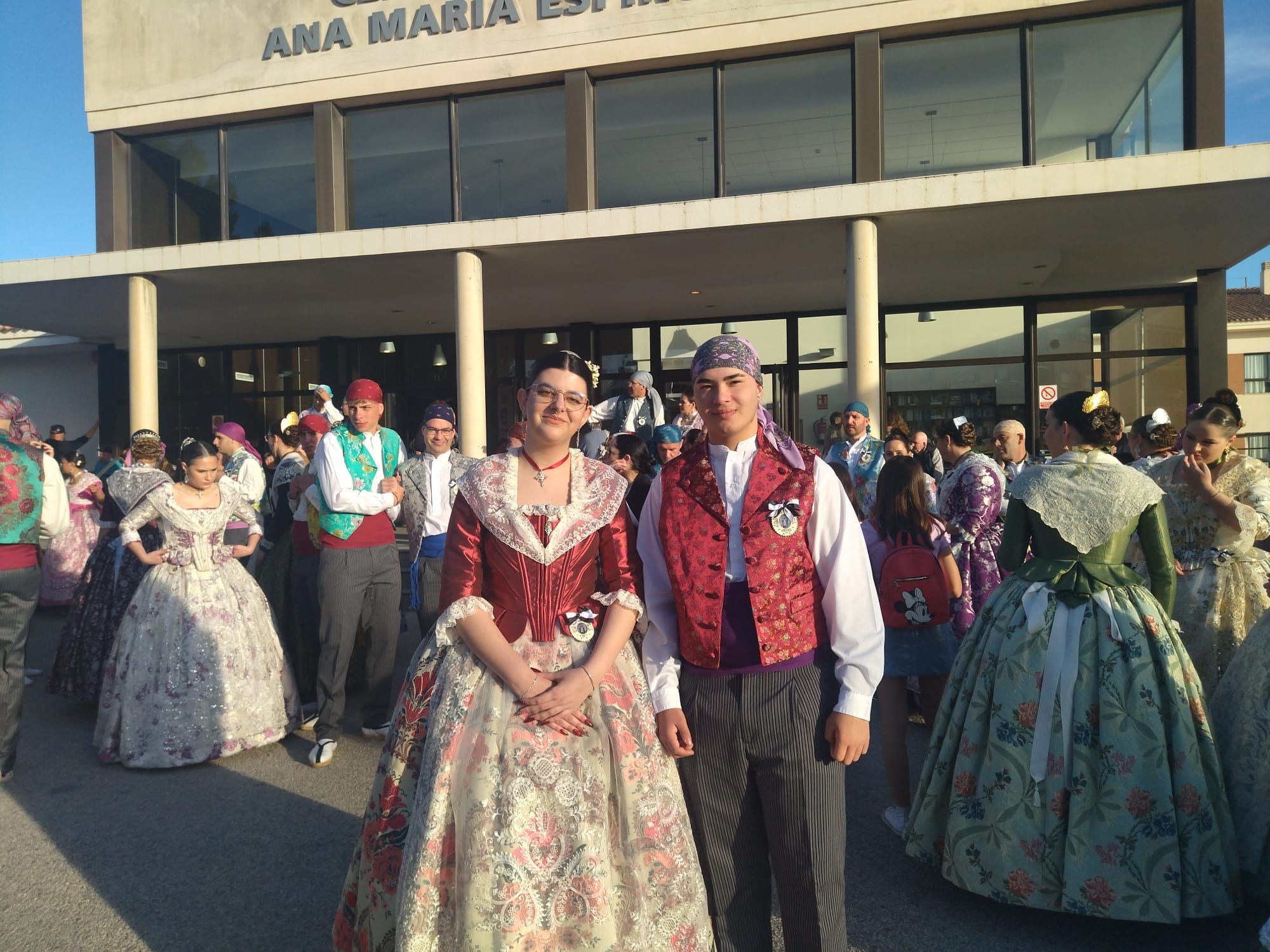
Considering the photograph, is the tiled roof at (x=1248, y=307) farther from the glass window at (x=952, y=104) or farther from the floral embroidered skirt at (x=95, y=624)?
the floral embroidered skirt at (x=95, y=624)

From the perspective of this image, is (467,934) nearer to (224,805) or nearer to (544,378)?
(544,378)

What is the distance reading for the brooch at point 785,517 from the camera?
2266 millimetres

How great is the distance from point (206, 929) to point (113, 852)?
956 millimetres

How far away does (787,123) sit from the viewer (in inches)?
440

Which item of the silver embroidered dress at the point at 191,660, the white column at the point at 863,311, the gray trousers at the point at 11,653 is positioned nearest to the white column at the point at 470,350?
the white column at the point at 863,311

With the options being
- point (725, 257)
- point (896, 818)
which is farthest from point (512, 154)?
point (896, 818)

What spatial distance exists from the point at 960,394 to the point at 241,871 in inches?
519

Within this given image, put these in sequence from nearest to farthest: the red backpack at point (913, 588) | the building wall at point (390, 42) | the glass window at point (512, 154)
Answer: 1. the red backpack at point (913, 588)
2. the building wall at point (390, 42)
3. the glass window at point (512, 154)

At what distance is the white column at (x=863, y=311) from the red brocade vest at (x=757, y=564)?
26.8ft

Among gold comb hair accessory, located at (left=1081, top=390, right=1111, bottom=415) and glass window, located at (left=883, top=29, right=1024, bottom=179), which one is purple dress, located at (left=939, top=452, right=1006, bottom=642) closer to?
gold comb hair accessory, located at (left=1081, top=390, right=1111, bottom=415)

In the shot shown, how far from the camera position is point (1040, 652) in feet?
10.2

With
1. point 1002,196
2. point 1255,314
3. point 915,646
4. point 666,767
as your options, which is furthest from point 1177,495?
point 1255,314

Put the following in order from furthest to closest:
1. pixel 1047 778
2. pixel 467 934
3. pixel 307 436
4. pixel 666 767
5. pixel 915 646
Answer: pixel 307 436, pixel 915 646, pixel 1047 778, pixel 666 767, pixel 467 934

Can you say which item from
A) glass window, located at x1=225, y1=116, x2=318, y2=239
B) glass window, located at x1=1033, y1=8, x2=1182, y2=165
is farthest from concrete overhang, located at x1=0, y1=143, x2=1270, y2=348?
glass window, located at x1=1033, y1=8, x2=1182, y2=165
